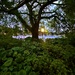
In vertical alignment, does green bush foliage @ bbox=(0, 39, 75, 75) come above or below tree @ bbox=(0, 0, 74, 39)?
below

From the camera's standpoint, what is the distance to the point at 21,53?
2225 millimetres

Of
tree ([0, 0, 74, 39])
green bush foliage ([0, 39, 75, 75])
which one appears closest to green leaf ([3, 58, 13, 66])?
green bush foliage ([0, 39, 75, 75])

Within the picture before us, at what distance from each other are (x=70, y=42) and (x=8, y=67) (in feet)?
5.99

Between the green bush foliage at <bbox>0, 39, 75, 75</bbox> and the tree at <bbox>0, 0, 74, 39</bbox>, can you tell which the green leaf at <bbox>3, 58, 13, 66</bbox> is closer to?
the green bush foliage at <bbox>0, 39, 75, 75</bbox>

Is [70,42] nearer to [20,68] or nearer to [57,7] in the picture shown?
[20,68]

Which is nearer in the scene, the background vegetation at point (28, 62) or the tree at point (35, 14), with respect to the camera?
the background vegetation at point (28, 62)

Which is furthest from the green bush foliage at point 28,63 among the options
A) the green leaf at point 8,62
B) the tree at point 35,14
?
the tree at point 35,14

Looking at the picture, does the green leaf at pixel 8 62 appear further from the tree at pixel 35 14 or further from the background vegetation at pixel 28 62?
the tree at pixel 35 14

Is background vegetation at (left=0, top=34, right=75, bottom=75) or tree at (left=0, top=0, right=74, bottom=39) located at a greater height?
tree at (left=0, top=0, right=74, bottom=39)

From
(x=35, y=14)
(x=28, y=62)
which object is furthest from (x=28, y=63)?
(x=35, y=14)

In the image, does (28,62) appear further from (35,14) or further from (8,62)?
(35,14)

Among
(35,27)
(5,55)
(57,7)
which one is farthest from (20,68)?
(57,7)

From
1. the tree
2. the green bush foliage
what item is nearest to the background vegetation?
the green bush foliage

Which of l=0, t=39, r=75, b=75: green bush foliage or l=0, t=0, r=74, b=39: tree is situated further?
l=0, t=0, r=74, b=39: tree
